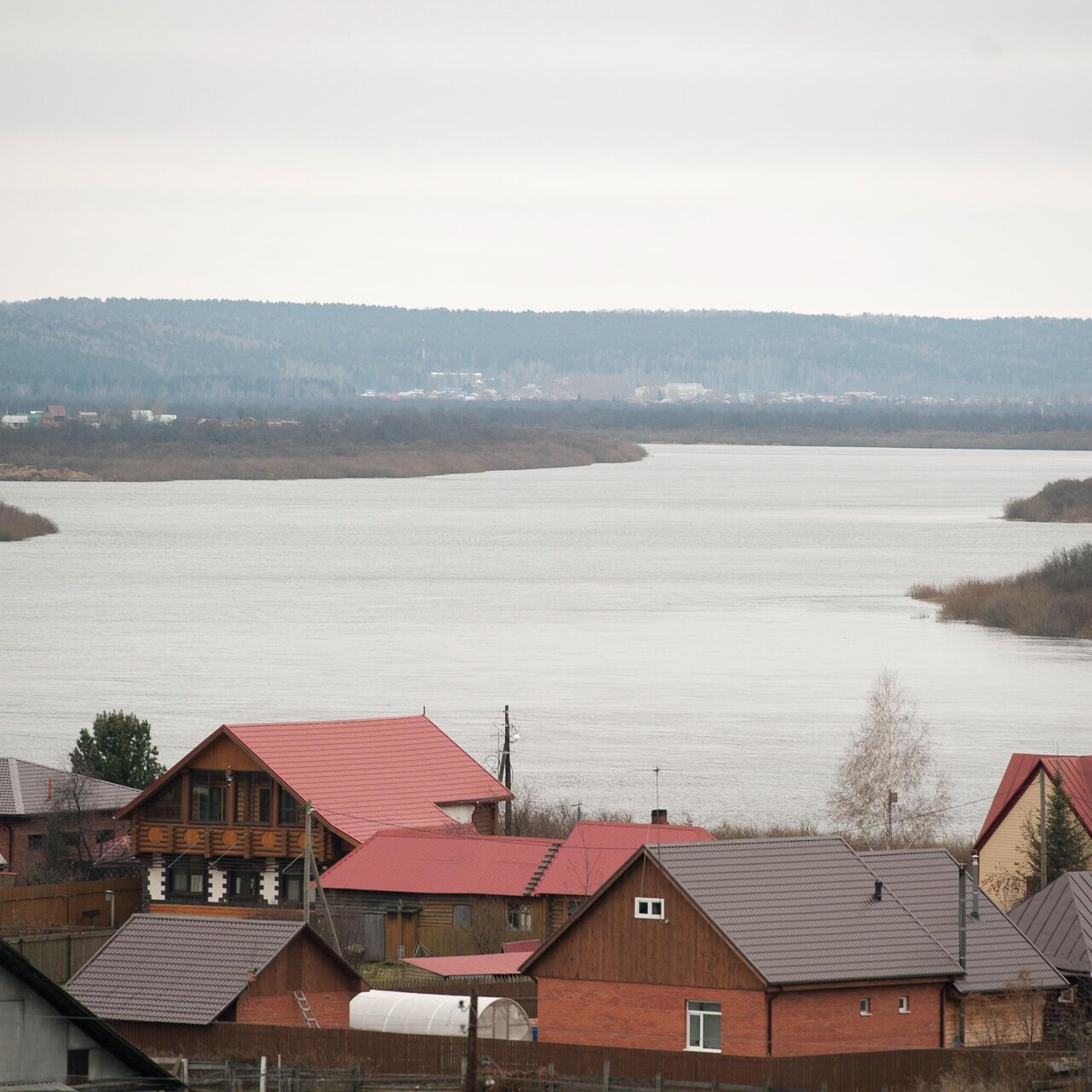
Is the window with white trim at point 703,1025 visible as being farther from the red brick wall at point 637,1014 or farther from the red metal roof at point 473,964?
the red metal roof at point 473,964

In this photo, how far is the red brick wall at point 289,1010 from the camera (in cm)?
2050

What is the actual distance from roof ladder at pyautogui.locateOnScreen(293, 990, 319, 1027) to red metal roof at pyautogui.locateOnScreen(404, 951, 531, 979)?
3.60m

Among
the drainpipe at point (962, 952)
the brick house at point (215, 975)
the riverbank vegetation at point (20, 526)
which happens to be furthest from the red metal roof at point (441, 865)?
the riverbank vegetation at point (20, 526)

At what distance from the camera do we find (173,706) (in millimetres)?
53750

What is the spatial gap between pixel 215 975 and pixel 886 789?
19996mm

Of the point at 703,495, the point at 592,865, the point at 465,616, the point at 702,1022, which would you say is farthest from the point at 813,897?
the point at 703,495

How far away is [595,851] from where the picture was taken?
28.5m

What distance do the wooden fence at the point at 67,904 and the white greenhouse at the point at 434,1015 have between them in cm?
673

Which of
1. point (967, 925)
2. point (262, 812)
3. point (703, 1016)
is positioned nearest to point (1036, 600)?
point (262, 812)

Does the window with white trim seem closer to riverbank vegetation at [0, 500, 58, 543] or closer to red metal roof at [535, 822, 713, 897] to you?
red metal roof at [535, 822, 713, 897]

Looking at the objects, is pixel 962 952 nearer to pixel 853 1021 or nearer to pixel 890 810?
pixel 853 1021

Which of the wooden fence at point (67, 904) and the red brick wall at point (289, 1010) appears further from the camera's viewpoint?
the wooden fence at point (67, 904)

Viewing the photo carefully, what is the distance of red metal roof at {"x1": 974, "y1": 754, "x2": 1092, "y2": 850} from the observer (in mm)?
29547

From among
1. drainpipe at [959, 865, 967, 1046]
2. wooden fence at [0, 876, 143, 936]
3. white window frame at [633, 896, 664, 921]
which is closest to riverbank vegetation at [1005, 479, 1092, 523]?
wooden fence at [0, 876, 143, 936]
